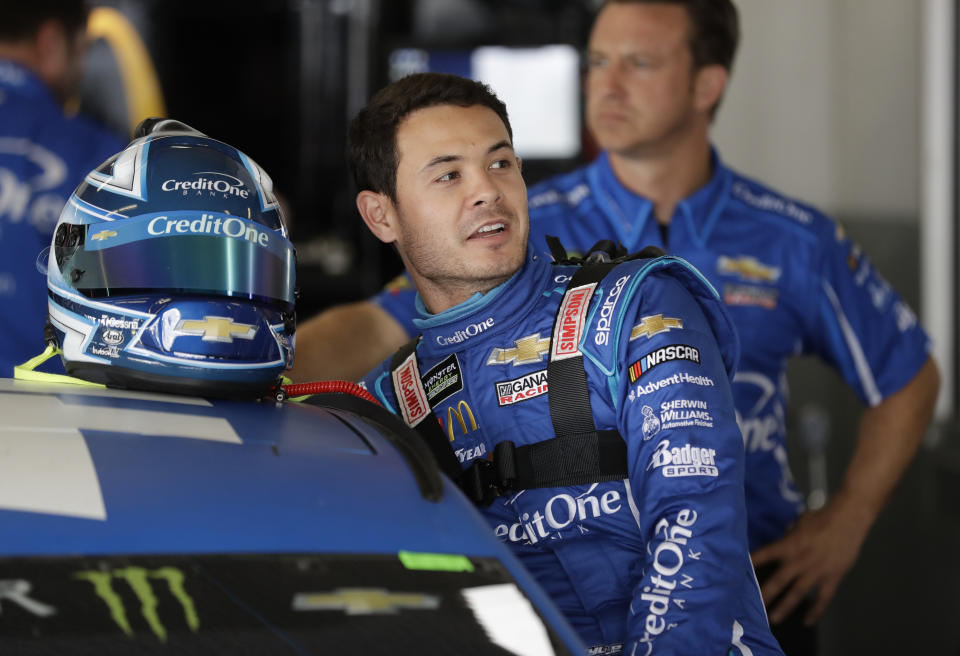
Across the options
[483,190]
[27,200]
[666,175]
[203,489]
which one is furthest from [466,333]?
[27,200]

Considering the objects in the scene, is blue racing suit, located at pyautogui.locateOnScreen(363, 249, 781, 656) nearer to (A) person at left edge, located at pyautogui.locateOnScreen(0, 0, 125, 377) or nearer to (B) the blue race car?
(B) the blue race car

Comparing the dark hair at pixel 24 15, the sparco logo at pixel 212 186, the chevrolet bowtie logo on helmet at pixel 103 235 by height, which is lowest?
the chevrolet bowtie logo on helmet at pixel 103 235

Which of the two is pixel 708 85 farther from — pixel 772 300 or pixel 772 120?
pixel 772 120

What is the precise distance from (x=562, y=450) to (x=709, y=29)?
146 centimetres

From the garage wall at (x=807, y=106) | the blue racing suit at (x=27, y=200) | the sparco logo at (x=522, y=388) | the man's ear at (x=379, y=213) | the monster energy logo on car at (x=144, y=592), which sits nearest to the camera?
the monster energy logo on car at (x=144, y=592)

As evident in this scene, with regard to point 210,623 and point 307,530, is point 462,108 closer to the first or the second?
point 307,530

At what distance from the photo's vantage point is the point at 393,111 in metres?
1.80

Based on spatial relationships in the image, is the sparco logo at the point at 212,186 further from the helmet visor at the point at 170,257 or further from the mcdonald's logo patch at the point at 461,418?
the mcdonald's logo patch at the point at 461,418

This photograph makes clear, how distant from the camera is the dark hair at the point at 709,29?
2648mm

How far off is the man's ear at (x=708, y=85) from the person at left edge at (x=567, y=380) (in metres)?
0.92

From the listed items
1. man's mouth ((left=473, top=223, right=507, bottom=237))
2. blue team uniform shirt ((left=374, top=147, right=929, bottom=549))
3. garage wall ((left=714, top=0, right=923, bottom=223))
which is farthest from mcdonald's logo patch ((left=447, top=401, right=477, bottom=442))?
garage wall ((left=714, top=0, right=923, bottom=223))

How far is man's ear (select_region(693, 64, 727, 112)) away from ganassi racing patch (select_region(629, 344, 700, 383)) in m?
1.27

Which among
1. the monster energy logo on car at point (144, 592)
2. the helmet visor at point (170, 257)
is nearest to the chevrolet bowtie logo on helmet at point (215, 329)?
the helmet visor at point (170, 257)

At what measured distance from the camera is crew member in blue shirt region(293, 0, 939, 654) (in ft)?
7.77
